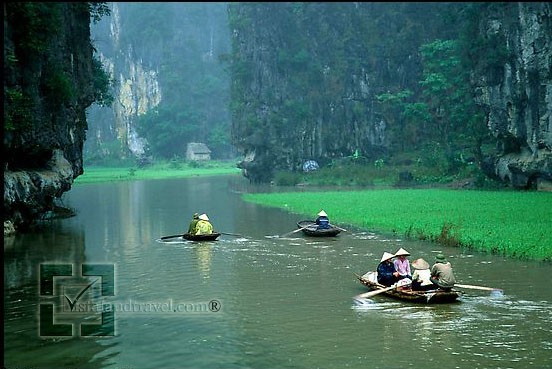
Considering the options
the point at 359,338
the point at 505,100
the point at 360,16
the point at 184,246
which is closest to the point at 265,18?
the point at 360,16

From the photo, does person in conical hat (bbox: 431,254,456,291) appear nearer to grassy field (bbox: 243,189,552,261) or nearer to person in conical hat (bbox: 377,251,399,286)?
person in conical hat (bbox: 377,251,399,286)

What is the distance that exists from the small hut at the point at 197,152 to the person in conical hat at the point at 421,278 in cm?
8068

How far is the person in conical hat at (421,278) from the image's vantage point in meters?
12.0

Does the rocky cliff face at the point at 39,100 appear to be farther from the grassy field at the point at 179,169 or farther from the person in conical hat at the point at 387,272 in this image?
the grassy field at the point at 179,169

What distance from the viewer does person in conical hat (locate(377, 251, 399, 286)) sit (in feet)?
42.2

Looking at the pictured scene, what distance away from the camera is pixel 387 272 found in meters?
13.0

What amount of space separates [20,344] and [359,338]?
5409mm

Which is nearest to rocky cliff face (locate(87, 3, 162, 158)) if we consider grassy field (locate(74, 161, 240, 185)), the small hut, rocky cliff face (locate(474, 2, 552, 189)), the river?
the small hut

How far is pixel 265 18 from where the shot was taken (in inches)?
2317

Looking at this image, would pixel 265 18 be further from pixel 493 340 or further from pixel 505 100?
pixel 493 340

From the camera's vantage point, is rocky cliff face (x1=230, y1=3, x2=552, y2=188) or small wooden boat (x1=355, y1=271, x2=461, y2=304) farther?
rocky cliff face (x1=230, y1=3, x2=552, y2=188)

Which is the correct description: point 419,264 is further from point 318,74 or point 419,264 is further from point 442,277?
point 318,74

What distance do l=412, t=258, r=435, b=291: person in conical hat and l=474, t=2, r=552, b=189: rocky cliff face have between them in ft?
72.2

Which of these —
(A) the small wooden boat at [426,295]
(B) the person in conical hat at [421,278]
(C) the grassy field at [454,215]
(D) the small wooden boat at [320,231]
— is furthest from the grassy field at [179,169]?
(B) the person in conical hat at [421,278]
